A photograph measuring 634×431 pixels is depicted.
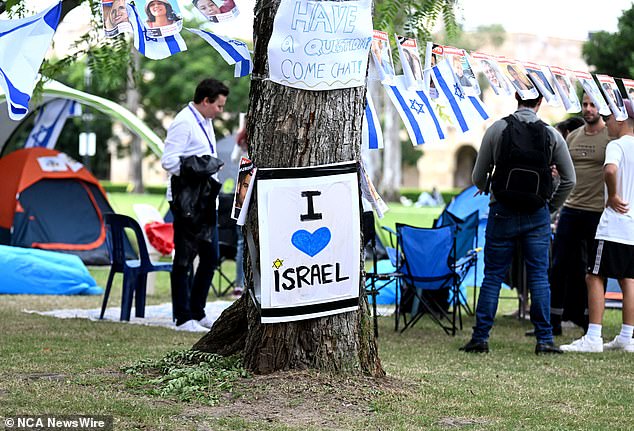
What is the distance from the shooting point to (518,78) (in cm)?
710

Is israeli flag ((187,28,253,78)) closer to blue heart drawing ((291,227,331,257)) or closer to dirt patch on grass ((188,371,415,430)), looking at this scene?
blue heart drawing ((291,227,331,257))

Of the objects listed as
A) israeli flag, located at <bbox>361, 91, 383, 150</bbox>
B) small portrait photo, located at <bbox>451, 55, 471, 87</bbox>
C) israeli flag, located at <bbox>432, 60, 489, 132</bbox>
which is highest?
small portrait photo, located at <bbox>451, 55, 471, 87</bbox>

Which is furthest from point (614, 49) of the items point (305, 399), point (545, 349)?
point (305, 399)

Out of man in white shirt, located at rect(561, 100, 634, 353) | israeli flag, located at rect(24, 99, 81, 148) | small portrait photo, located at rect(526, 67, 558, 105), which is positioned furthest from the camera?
israeli flag, located at rect(24, 99, 81, 148)

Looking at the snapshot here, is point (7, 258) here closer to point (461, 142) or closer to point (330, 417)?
point (330, 417)

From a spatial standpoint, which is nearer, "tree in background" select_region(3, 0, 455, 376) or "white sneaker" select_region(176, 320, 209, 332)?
"tree in background" select_region(3, 0, 455, 376)

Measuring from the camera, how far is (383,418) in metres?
4.46

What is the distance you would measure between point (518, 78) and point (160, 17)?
2.84 meters

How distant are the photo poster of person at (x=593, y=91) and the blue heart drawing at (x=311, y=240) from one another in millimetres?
3220

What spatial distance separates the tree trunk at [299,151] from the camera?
495 cm

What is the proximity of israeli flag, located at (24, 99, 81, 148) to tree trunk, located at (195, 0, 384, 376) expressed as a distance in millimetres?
9569

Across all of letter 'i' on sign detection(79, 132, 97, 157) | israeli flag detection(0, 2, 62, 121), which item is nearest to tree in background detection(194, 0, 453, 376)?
israeli flag detection(0, 2, 62, 121)

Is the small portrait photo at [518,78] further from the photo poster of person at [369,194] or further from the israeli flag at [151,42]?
the israeli flag at [151,42]

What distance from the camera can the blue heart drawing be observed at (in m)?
4.94
